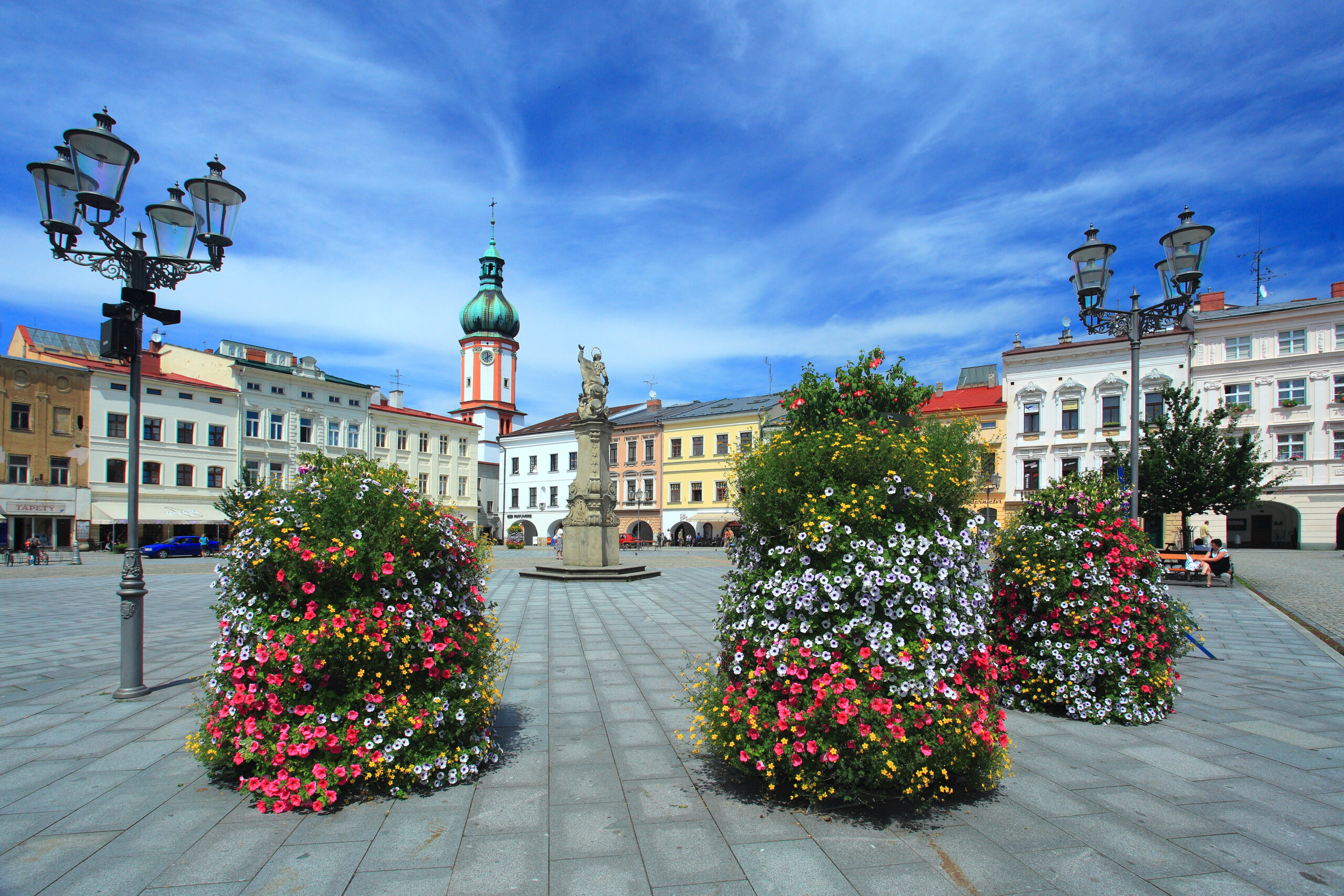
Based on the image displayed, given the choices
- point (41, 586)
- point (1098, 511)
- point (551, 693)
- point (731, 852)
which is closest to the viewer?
point (731, 852)

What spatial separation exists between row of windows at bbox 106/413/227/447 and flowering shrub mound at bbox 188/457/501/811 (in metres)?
41.1

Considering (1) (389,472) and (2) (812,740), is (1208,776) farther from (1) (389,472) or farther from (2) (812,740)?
(1) (389,472)

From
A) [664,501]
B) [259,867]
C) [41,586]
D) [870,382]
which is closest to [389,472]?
[259,867]

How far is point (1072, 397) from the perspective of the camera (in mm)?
39031

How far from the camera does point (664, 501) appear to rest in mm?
49281

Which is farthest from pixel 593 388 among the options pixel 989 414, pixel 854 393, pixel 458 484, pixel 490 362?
pixel 490 362

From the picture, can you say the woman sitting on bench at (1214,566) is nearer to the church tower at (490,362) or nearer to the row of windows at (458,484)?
the row of windows at (458,484)

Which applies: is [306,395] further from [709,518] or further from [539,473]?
[709,518]

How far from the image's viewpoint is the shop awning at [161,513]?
117ft

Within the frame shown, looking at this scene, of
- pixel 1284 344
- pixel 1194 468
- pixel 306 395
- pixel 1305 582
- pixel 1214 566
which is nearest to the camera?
pixel 1214 566

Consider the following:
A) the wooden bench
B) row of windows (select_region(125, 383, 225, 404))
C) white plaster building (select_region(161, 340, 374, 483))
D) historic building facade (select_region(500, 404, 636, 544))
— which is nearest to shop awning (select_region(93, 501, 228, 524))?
white plaster building (select_region(161, 340, 374, 483))

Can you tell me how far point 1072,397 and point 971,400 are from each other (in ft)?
19.1

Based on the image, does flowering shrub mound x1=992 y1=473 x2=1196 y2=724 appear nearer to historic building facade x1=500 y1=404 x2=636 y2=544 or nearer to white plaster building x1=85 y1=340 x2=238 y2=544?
white plaster building x1=85 y1=340 x2=238 y2=544

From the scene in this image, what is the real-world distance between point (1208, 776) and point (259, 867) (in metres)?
5.55
